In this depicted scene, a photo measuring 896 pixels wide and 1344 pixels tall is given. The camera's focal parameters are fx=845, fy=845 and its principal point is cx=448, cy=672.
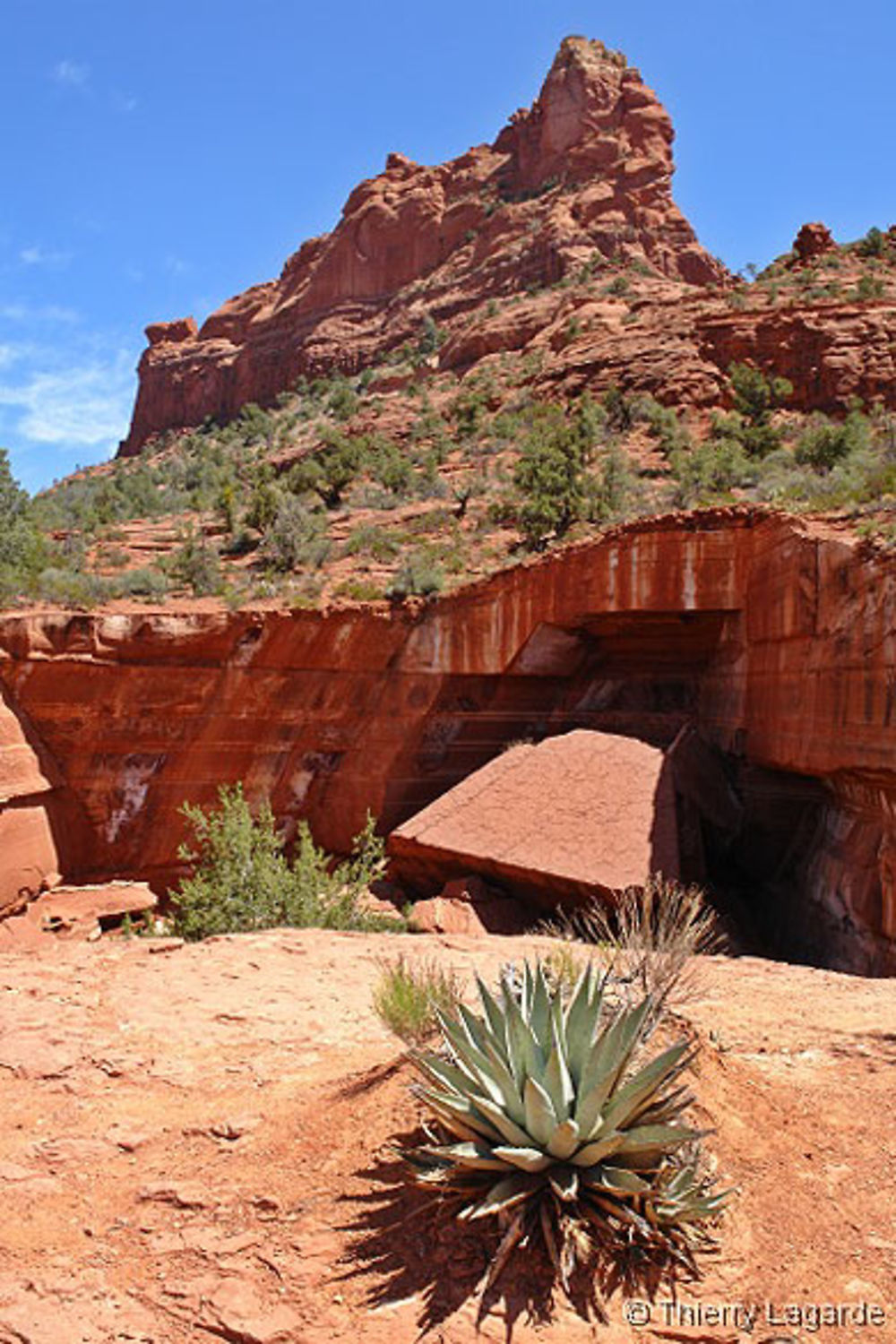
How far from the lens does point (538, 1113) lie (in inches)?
104

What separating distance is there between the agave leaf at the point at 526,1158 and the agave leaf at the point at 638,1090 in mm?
228

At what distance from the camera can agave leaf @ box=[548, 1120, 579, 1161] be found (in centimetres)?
258

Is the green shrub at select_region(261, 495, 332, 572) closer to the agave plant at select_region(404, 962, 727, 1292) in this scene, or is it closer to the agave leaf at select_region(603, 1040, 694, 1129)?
the agave plant at select_region(404, 962, 727, 1292)

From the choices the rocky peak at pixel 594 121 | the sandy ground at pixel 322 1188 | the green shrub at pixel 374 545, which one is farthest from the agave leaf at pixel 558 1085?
the rocky peak at pixel 594 121

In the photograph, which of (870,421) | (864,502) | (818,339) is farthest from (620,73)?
(864,502)

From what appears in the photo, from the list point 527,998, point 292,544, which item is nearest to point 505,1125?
point 527,998

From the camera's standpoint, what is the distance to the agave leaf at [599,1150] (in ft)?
8.57

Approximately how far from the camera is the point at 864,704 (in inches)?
333

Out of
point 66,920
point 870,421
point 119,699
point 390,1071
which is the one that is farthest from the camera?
point 870,421

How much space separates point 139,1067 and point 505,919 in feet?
20.6

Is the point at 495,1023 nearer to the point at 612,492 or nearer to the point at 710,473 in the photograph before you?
the point at 612,492

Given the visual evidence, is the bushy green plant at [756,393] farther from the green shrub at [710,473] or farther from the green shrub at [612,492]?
the green shrub at [612,492]

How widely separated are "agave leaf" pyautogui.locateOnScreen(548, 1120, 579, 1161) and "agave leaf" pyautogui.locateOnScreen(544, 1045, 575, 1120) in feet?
0.20

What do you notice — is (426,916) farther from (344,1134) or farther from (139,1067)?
(344,1134)
